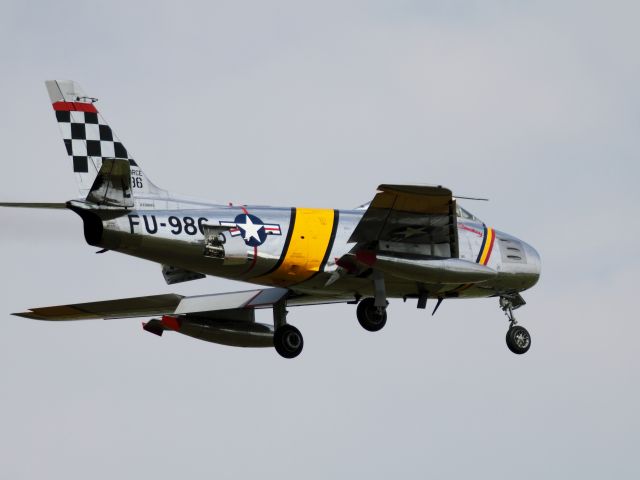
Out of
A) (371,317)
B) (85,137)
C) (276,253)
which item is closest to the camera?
(85,137)

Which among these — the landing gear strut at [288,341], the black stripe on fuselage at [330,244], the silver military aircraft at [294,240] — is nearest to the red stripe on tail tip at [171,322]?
the silver military aircraft at [294,240]

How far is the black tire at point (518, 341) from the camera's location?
38.0 m

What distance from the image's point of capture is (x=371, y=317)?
3619 centimetres

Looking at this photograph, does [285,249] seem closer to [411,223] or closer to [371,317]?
[411,223]

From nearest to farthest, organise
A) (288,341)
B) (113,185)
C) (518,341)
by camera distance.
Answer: (113,185)
(288,341)
(518,341)

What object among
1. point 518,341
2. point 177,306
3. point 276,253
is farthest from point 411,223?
point 177,306

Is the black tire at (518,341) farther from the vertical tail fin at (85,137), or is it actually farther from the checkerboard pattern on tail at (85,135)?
the checkerboard pattern on tail at (85,135)

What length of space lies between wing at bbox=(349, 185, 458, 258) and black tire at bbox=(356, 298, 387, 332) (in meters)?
2.07

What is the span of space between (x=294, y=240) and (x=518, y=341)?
21.8 ft

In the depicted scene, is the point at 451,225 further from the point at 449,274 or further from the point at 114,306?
the point at 114,306

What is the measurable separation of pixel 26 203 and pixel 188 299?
841cm

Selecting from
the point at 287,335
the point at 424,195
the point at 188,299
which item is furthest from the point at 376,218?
the point at 188,299

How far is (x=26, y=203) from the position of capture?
31.1 metres

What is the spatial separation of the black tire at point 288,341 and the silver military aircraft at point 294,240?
21 mm
